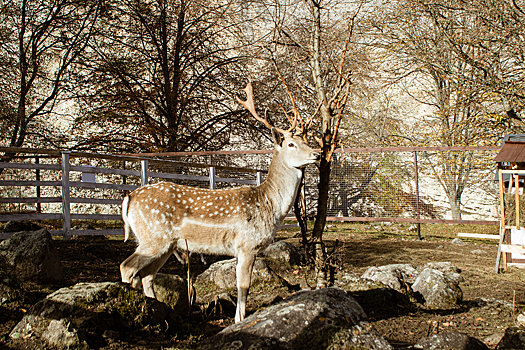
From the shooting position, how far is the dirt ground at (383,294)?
11.7ft

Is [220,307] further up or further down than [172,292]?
further down

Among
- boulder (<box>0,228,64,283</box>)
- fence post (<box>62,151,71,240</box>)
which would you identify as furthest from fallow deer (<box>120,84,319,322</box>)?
fence post (<box>62,151,71,240</box>)

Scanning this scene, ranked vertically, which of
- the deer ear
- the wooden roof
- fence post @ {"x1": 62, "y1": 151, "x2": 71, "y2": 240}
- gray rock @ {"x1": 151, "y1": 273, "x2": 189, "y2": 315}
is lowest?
gray rock @ {"x1": 151, "y1": 273, "x2": 189, "y2": 315}

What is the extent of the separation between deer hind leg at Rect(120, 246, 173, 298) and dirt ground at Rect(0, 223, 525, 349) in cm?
62

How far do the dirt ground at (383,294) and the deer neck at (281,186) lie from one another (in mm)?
980

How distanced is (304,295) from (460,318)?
209cm

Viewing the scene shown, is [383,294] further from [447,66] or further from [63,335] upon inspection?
[447,66]

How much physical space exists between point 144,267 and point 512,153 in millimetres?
6184

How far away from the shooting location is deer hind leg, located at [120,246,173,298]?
404cm

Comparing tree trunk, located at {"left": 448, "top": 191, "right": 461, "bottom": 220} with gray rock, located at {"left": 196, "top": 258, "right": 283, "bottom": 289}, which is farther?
tree trunk, located at {"left": 448, "top": 191, "right": 461, "bottom": 220}

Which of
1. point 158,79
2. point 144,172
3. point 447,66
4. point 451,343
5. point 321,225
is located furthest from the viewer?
point 158,79

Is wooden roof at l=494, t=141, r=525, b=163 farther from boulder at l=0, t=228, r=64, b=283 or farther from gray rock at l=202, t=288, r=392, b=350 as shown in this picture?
boulder at l=0, t=228, r=64, b=283

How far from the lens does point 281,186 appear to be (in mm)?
4551

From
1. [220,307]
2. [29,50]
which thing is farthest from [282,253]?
[29,50]
